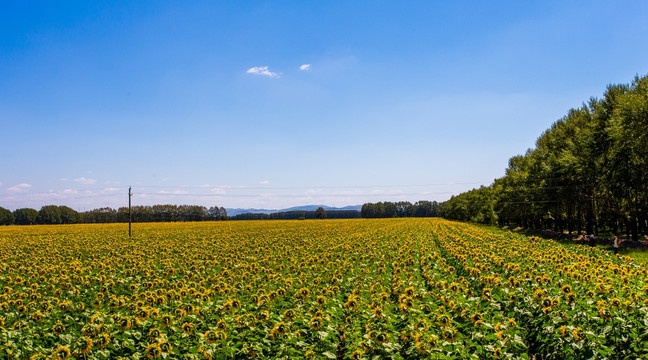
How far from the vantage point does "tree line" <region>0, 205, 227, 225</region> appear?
13312 centimetres

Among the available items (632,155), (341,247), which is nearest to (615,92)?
(632,155)

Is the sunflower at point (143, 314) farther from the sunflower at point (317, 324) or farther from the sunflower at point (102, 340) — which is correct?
the sunflower at point (317, 324)

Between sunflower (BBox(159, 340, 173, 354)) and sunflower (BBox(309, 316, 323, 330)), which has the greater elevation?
sunflower (BBox(309, 316, 323, 330))

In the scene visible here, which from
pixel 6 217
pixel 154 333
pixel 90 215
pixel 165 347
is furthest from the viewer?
pixel 90 215

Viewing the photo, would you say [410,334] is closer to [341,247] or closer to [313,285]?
[313,285]

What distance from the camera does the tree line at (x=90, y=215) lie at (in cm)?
13312

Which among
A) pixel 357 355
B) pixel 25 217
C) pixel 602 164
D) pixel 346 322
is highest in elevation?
pixel 602 164

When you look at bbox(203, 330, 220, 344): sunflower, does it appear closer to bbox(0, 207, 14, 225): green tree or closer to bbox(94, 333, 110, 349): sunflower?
bbox(94, 333, 110, 349): sunflower

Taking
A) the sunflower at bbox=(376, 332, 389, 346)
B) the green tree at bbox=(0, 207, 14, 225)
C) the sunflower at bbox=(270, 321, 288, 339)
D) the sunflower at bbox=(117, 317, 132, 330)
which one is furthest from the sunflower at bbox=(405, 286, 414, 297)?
the green tree at bbox=(0, 207, 14, 225)

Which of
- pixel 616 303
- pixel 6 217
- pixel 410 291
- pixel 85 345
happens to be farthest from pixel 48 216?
pixel 616 303

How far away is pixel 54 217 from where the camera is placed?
13275 centimetres

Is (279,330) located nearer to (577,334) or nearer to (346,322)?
(346,322)

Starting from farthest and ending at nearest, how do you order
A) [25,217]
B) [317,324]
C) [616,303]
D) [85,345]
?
[25,217] → [616,303] → [317,324] → [85,345]

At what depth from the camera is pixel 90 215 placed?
145 meters
